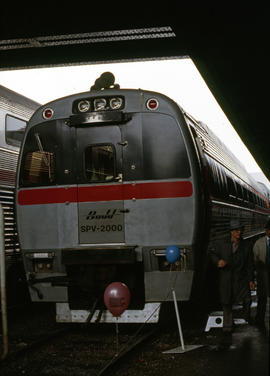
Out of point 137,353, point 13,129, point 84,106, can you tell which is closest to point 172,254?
point 137,353

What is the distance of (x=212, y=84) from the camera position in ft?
52.2

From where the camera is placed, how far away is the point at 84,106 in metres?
9.60

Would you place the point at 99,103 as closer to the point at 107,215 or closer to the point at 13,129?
the point at 107,215

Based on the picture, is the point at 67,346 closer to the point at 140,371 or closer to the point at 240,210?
the point at 140,371

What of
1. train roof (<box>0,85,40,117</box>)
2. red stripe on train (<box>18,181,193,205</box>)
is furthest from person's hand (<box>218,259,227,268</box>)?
train roof (<box>0,85,40,117</box>)

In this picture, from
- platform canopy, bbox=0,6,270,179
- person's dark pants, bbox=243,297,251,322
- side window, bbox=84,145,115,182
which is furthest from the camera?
platform canopy, bbox=0,6,270,179

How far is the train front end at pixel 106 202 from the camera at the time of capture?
9.05m

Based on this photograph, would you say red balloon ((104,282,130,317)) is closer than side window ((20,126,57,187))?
Answer: Yes

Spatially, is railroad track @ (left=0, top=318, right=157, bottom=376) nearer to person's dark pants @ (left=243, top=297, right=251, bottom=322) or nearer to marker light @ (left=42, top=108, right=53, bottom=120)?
person's dark pants @ (left=243, top=297, right=251, bottom=322)

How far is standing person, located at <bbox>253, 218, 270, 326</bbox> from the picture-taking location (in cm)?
1022

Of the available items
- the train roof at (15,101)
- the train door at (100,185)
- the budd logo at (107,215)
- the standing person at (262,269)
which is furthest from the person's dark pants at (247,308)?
the train roof at (15,101)

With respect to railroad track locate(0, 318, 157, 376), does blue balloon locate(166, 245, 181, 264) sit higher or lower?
higher

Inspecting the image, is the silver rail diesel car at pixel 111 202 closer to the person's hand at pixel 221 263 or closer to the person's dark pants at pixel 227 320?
the person's hand at pixel 221 263

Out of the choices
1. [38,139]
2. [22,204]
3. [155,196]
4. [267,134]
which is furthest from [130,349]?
[267,134]
